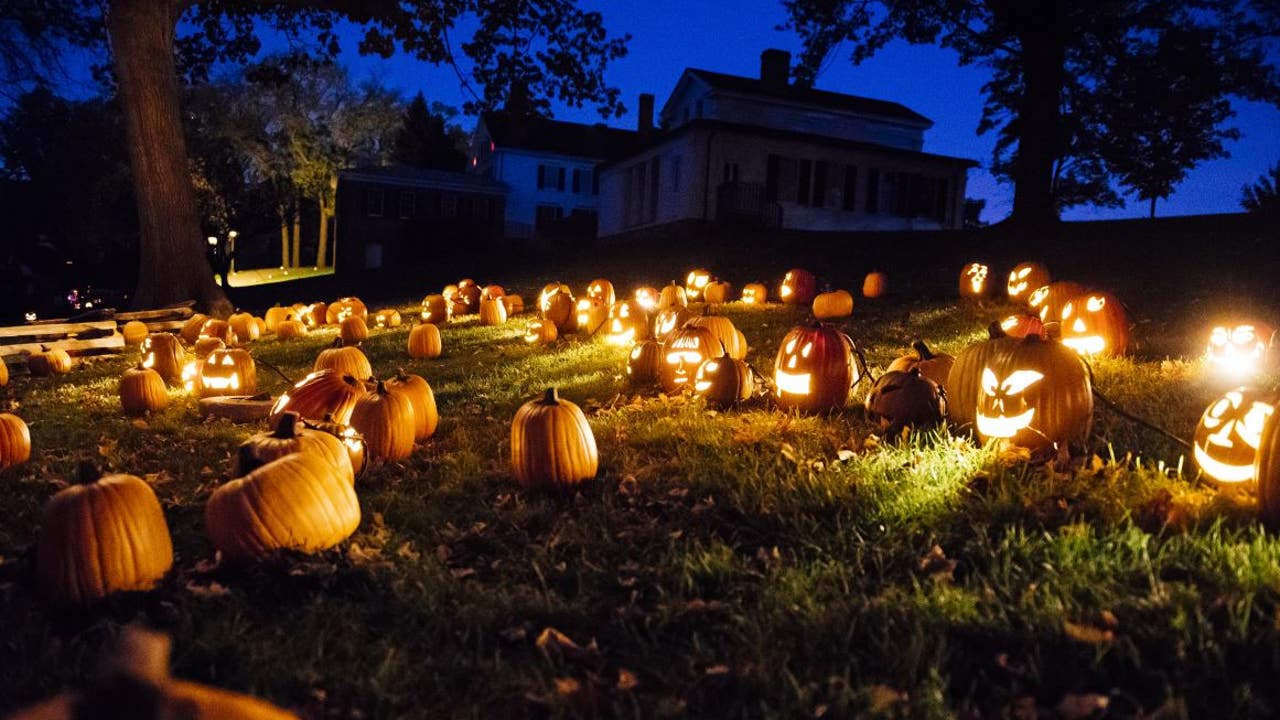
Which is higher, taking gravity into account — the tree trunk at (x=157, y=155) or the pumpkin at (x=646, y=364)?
the tree trunk at (x=157, y=155)

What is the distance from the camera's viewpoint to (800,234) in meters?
20.7

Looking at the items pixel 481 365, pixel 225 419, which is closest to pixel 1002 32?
pixel 481 365

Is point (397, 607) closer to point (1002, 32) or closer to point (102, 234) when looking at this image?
point (1002, 32)

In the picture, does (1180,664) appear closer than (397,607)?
Yes

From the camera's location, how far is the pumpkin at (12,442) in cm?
470

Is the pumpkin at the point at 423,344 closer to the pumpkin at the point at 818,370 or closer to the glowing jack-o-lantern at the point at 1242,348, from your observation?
the pumpkin at the point at 818,370

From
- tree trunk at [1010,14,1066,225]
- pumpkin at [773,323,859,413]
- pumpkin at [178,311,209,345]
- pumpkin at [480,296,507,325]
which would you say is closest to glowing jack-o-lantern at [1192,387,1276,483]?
pumpkin at [773,323,859,413]

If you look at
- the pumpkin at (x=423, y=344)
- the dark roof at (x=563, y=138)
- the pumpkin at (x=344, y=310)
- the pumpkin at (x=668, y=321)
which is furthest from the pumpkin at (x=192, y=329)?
the dark roof at (x=563, y=138)

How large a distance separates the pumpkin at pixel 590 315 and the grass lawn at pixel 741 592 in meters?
5.73

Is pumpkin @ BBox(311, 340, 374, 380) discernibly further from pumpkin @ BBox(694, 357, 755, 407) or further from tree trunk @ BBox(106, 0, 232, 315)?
tree trunk @ BBox(106, 0, 232, 315)

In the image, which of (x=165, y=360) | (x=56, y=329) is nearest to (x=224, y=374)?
(x=165, y=360)

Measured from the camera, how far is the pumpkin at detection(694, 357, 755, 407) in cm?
562

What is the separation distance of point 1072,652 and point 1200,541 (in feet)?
3.25

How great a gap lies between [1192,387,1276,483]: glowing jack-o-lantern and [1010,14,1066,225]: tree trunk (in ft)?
50.4
